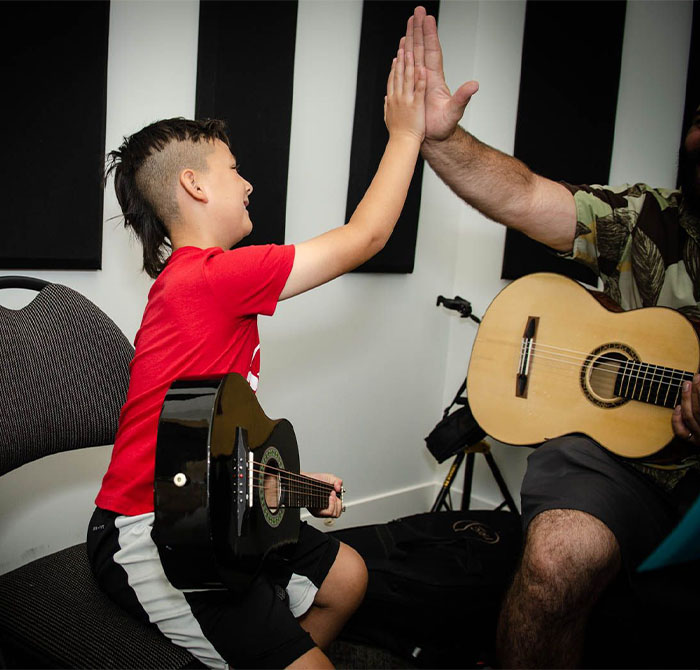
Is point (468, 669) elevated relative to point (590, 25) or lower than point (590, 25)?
lower

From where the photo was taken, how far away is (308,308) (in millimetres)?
2396

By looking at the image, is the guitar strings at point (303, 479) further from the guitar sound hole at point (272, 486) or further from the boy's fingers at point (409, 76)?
the boy's fingers at point (409, 76)

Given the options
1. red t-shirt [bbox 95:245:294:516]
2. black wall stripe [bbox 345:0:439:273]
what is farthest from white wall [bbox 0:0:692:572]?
red t-shirt [bbox 95:245:294:516]

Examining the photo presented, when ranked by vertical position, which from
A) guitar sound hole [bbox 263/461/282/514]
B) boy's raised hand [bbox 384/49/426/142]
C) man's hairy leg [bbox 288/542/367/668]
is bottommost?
man's hairy leg [bbox 288/542/367/668]

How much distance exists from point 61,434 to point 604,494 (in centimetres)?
119

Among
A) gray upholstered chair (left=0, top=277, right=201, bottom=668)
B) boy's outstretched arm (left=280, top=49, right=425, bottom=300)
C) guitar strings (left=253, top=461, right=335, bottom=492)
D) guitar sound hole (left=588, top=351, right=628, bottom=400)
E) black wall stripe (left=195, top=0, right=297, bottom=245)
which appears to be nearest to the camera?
gray upholstered chair (left=0, top=277, right=201, bottom=668)

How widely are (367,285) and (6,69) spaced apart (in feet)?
4.79

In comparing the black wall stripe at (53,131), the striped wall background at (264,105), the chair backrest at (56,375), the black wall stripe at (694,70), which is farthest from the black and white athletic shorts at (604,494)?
the black wall stripe at (694,70)

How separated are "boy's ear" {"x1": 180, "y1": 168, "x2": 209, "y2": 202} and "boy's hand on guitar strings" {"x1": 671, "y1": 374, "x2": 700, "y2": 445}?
1.18m

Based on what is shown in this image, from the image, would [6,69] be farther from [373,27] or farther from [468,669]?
[468,669]

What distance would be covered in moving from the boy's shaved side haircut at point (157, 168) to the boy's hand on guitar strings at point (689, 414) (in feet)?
3.99

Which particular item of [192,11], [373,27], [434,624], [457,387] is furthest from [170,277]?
[457,387]

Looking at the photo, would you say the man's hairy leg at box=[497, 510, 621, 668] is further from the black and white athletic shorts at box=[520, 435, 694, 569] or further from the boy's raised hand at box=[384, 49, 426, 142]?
the boy's raised hand at box=[384, 49, 426, 142]

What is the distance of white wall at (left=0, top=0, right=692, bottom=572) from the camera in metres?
1.82
